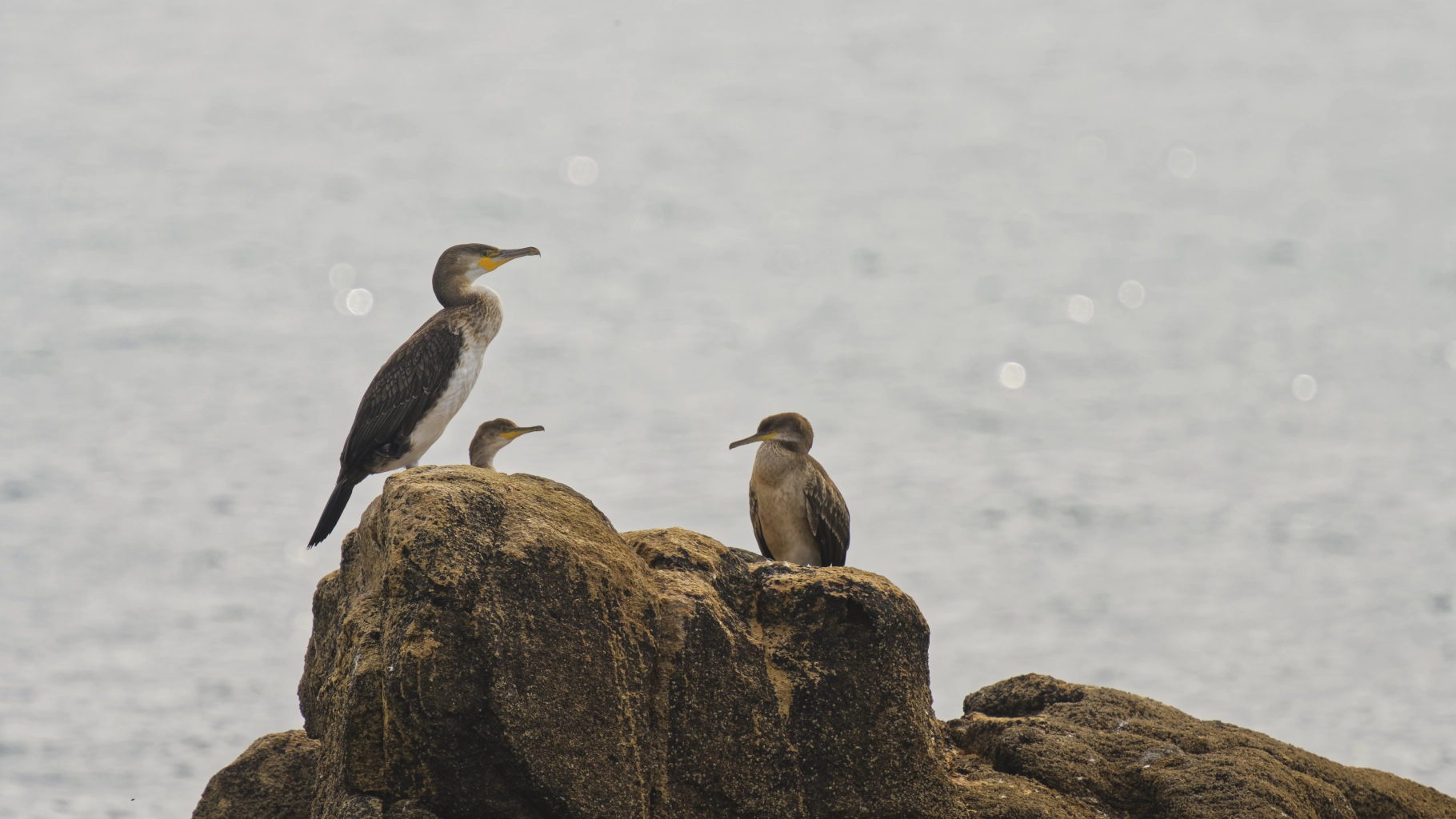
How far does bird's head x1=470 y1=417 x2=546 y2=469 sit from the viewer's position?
406 inches

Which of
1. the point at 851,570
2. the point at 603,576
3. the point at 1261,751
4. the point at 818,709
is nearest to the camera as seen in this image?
the point at 603,576

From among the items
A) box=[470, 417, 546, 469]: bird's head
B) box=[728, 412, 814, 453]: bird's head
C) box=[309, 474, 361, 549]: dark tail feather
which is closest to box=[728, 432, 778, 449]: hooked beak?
box=[728, 412, 814, 453]: bird's head

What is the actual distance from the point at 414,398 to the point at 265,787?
3.30 m

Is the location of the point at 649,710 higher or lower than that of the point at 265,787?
higher

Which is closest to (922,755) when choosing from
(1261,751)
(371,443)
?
(1261,751)

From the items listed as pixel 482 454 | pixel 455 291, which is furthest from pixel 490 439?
pixel 455 291

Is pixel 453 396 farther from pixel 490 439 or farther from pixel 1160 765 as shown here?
pixel 1160 765

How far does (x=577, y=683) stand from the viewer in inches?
234

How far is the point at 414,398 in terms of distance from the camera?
9969 mm

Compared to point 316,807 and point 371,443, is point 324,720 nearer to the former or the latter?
point 316,807

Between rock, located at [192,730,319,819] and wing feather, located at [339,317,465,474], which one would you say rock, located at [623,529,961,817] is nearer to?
rock, located at [192,730,319,819]

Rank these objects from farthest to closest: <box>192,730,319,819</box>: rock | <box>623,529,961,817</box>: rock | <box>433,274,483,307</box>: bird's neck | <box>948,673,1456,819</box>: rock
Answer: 1. <box>433,274,483,307</box>: bird's neck
2. <box>192,730,319,819</box>: rock
3. <box>948,673,1456,819</box>: rock
4. <box>623,529,961,817</box>: rock

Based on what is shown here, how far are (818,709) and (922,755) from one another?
0.65m

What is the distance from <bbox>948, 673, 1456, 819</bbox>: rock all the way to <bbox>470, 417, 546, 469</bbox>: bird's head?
409cm
